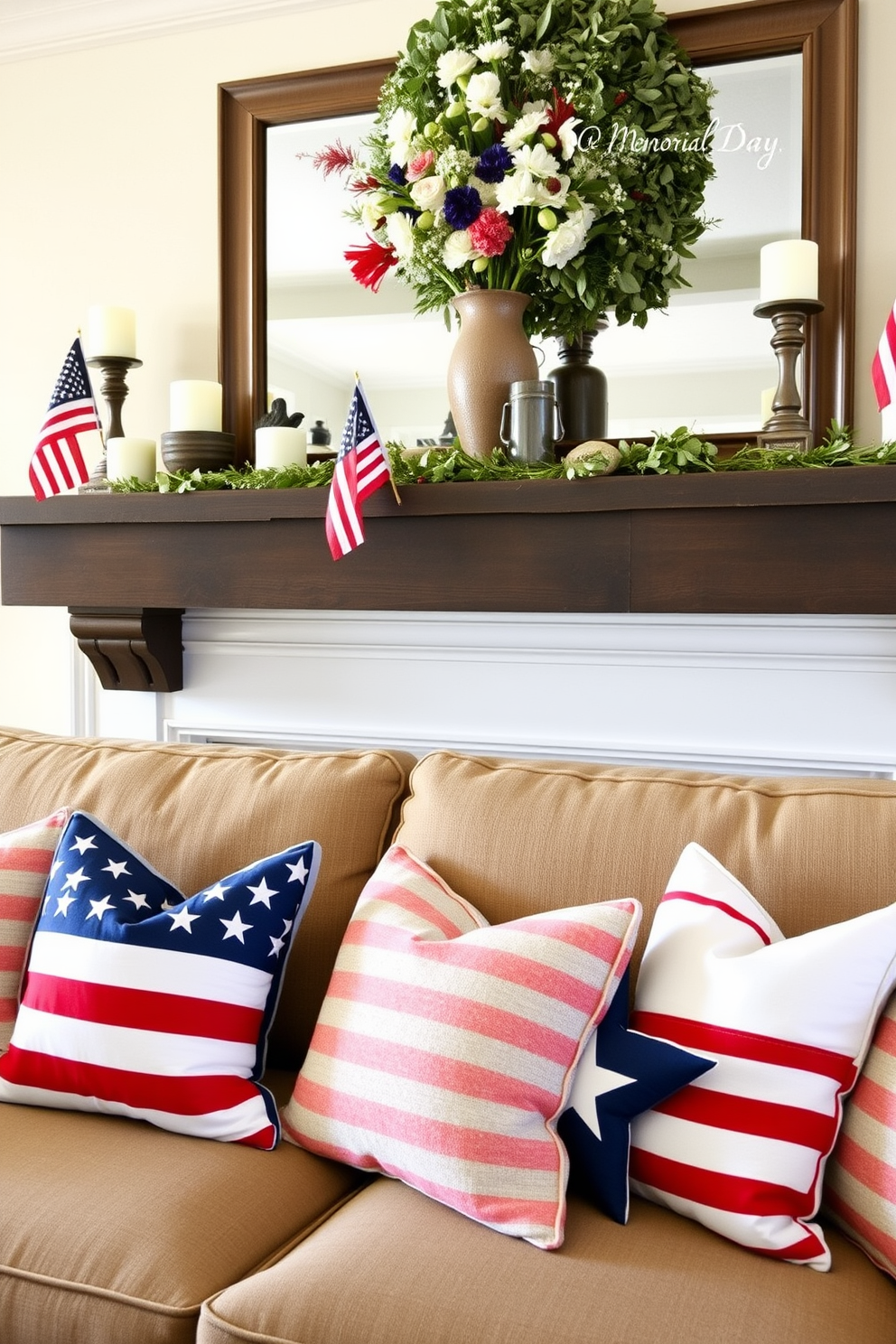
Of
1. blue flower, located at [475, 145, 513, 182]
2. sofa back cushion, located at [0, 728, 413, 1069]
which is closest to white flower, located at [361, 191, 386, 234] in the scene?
blue flower, located at [475, 145, 513, 182]

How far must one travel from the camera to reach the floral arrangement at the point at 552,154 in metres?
2.20

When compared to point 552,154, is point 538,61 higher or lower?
higher

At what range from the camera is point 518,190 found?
2.17m

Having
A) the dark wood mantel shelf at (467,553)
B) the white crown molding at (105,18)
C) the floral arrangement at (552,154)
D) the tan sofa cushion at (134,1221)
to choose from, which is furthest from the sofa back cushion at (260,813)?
the white crown molding at (105,18)

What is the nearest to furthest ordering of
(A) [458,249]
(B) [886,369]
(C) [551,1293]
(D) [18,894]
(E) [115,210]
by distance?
1. (C) [551,1293]
2. (D) [18,894]
3. (B) [886,369]
4. (A) [458,249]
5. (E) [115,210]

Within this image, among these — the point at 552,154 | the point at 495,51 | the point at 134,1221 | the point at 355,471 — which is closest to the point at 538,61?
the point at 495,51

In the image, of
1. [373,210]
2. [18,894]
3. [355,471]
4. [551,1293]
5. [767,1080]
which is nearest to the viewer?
[551,1293]

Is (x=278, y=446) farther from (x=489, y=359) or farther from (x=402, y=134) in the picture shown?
(x=402, y=134)

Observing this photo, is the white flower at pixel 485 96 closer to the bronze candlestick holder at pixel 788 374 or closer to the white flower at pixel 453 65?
the white flower at pixel 453 65

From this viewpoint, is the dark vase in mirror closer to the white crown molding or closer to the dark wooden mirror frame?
the dark wooden mirror frame

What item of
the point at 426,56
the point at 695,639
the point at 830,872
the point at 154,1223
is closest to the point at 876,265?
the point at 695,639

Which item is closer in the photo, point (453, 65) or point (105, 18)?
point (453, 65)

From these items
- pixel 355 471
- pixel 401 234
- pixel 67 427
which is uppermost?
pixel 401 234

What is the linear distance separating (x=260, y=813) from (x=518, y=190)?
50.5 inches
